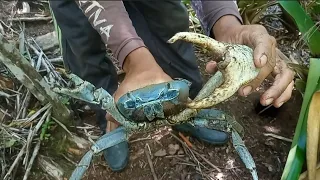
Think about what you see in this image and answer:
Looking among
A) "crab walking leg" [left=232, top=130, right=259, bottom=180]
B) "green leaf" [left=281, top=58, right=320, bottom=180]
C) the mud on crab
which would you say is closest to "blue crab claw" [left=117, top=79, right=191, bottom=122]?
the mud on crab

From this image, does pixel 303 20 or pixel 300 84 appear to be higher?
pixel 303 20

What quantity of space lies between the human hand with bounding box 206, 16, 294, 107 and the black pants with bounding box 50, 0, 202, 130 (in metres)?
0.33

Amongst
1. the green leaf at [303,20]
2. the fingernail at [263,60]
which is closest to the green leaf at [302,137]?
the green leaf at [303,20]

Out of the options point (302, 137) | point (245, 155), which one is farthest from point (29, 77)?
point (302, 137)

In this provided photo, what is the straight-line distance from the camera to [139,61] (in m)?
1.39

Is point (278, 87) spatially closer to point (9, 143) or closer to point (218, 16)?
point (218, 16)

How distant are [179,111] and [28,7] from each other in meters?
1.26

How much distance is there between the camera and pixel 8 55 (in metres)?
1.52

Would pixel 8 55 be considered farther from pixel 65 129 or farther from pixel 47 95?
pixel 65 129

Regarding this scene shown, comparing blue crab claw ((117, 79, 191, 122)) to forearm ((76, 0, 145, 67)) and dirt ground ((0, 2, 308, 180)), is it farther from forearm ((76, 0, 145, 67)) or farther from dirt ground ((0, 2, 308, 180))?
dirt ground ((0, 2, 308, 180))

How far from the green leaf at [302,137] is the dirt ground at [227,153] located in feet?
0.72

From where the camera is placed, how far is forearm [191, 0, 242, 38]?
1.52 metres

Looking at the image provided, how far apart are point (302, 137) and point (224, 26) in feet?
1.28

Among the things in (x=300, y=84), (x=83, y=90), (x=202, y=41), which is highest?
(x=202, y=41)
